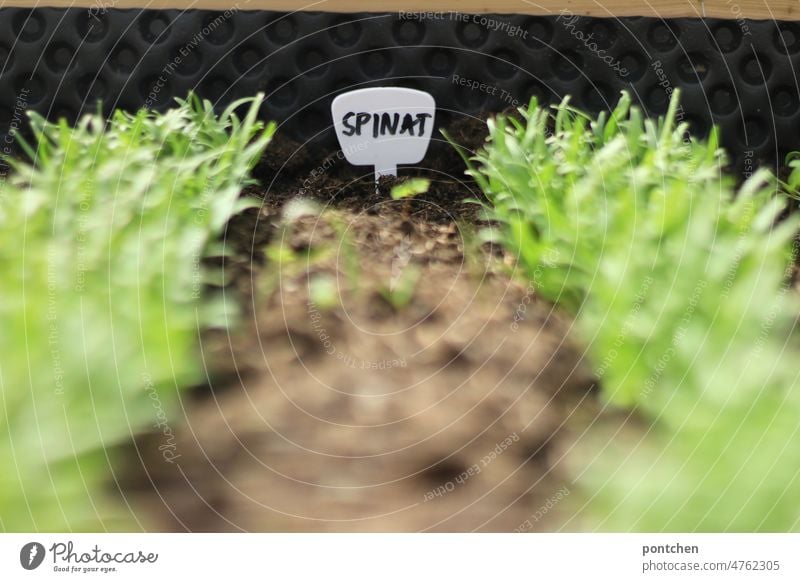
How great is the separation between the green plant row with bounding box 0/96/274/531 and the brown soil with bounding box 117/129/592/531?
0.17 ft

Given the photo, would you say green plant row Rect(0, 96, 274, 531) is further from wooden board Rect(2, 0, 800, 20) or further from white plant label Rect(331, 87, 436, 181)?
wooden board Rect(2, 0, 800, 20)

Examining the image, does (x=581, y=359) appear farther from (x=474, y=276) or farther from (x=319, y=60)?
(x=319, y=60)

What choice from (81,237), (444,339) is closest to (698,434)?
(444,339)

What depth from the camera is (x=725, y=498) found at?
2.49 ft

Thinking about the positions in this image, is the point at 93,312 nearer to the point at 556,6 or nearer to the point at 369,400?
the point at 369,400

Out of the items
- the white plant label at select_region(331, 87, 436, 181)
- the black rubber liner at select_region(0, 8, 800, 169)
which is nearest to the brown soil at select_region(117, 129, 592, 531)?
the white plant label at select_region(331, 87, 436, 181)

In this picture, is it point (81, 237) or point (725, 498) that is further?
point (81, 237)

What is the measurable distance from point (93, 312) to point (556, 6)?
97 centimetres

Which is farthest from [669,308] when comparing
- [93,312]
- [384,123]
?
[93,312]

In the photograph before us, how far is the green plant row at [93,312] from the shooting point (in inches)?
29.8

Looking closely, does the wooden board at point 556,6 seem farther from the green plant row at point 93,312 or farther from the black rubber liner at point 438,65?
the green plant row at point 93,312

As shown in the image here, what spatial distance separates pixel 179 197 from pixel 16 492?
0.46m

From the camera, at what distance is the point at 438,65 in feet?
4.43

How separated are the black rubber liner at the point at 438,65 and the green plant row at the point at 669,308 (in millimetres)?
150
